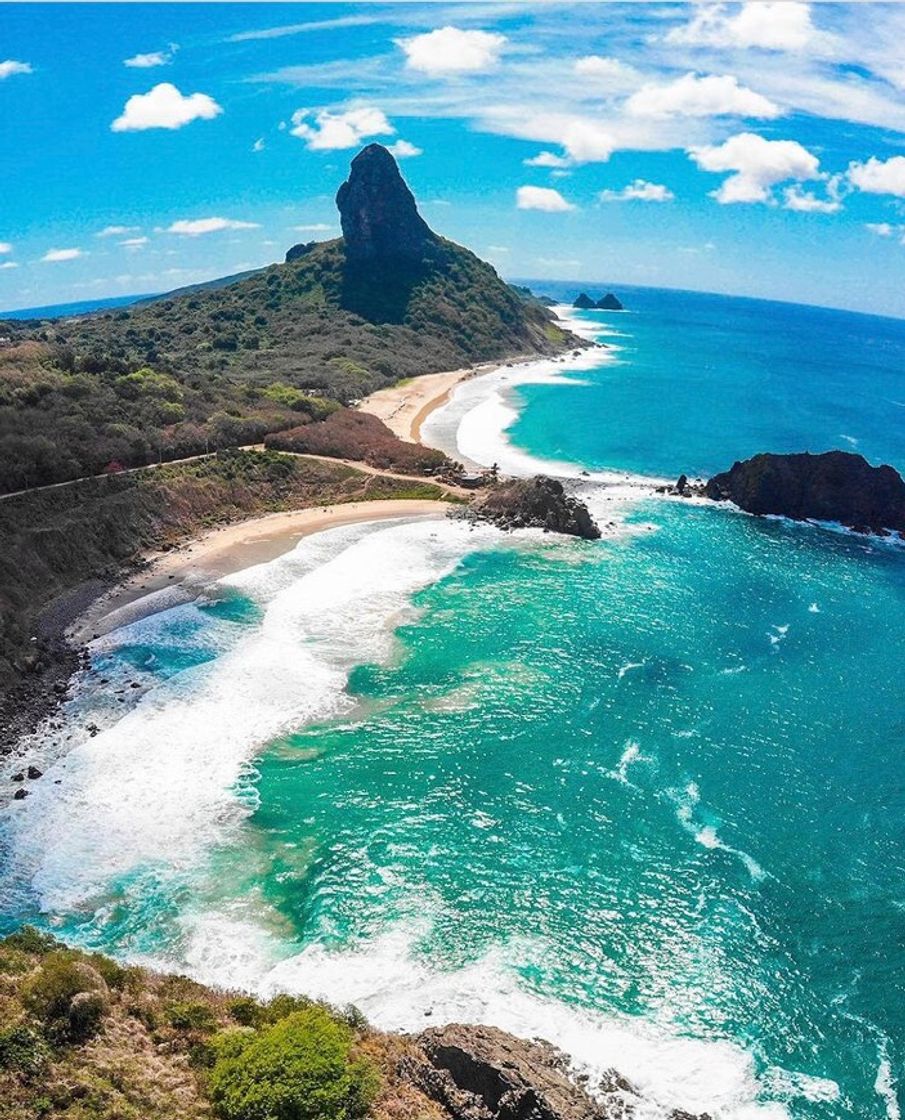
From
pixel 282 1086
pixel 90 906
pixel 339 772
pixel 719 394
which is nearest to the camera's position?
pixel 282 1086

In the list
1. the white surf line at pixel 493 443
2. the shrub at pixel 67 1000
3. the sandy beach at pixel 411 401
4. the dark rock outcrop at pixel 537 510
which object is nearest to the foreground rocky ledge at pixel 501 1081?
the shrub at pixel 67 1000

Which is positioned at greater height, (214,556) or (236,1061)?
(214,556)

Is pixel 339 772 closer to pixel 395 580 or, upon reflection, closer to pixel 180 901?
pixel 180 901

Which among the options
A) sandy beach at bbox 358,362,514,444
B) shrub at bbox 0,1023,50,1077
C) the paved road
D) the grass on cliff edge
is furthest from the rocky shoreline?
A: sandy beach at bbox 358,362,514,444

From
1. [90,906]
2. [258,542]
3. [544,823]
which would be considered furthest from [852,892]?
[258,542]

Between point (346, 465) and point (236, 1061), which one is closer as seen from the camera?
point (236, 1061)

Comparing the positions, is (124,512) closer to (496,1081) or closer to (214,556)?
(214,556)

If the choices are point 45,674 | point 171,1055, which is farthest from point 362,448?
point 171,1055

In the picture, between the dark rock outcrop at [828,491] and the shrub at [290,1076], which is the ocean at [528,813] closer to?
the shrub at [290,1076]
